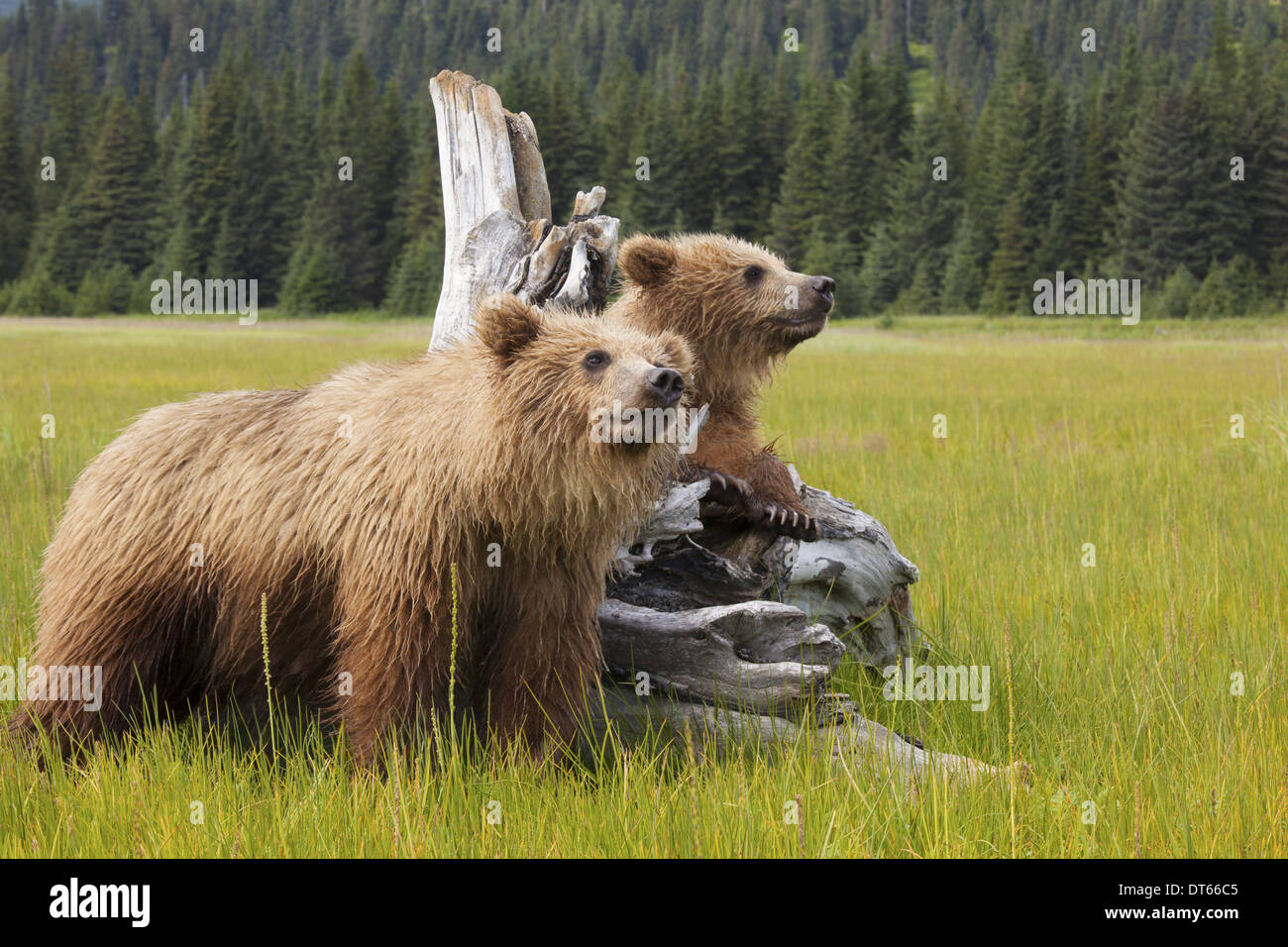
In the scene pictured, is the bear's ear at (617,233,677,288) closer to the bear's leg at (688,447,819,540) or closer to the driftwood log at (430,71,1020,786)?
the driftwood log at (430,71,1020,786)

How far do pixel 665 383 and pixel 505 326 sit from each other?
1.81 ft

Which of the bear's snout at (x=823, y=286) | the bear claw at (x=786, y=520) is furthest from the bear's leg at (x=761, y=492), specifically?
the bear's snout at (x=823, y=286)

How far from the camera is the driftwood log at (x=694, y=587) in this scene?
161 inches

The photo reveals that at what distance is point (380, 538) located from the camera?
11.9 feet

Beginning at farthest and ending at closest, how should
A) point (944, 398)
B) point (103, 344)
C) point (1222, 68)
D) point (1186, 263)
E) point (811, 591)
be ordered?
point (1222, 68), point (1186, 263), point (103, 344), point (944, 398), point (811, 591)

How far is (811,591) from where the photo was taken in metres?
5.05

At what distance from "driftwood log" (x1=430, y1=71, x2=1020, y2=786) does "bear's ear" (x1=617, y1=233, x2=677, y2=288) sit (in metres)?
0.27

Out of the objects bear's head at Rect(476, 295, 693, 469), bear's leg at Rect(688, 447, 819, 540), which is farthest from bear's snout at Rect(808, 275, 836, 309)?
bear's head at Rect(476, 295, 693, 469)

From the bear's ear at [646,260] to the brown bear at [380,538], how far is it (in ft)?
5.38

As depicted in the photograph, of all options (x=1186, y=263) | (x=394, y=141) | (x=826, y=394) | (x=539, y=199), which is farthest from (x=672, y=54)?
(x=539, y=199)

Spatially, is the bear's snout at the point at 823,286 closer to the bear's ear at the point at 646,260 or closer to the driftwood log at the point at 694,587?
the bear's ear at the point at 646,260

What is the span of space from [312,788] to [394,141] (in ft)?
213

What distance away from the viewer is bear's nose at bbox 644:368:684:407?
133 inches
